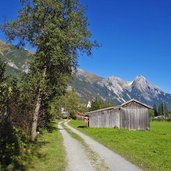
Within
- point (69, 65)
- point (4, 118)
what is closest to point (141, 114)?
point (69, 65)

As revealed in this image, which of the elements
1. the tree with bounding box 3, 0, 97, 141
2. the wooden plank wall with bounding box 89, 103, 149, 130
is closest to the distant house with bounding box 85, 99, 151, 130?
the wooden plank wall with bounding box 89, 103, 149, 130

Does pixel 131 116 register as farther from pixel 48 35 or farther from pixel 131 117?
pixel 48 35

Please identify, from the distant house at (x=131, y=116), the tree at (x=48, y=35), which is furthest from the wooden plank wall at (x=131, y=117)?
the tree at (x=48, y=35)

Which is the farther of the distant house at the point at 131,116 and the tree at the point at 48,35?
the distant house at the point at 131,116

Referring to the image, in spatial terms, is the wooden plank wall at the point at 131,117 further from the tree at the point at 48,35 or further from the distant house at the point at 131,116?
the tree at the point at 48,35

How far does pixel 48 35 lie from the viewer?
94.0 feet

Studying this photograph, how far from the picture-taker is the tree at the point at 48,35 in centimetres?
2877

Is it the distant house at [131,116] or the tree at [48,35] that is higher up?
the tree at [48,35]

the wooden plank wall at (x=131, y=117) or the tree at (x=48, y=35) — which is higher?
the tree at (x=48, y=35)

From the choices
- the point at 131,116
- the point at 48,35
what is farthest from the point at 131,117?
the point at 48,35

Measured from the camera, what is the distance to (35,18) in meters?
29.5

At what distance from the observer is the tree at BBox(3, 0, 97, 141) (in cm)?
2877

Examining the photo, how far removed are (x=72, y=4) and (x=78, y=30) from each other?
2.78 m

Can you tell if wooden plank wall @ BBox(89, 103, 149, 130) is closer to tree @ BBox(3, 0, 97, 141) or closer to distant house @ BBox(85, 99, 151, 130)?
distant house @ BBox(85, 99, 151, 130)
